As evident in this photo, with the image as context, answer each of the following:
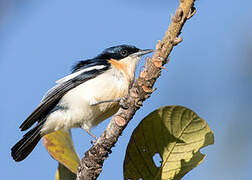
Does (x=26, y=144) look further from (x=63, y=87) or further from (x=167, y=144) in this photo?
(x=167, y=144)

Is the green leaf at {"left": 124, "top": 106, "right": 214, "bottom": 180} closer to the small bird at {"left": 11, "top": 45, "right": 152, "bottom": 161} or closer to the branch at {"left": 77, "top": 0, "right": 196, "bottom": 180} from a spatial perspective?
the branch at {"left": 77, "top": 0, "right": 196, "bottom": 180}

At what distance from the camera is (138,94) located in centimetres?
243

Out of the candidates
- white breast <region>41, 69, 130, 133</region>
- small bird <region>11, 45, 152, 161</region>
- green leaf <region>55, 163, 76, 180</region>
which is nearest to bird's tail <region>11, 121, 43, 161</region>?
small bird <region>11, 45, 152, 161</region>

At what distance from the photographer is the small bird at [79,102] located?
Result: 179 inches

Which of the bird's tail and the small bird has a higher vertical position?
the small bird

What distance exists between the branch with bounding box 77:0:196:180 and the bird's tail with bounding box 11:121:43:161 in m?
1.98

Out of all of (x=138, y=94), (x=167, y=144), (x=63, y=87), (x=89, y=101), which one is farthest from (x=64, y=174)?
(x=63, y=87)

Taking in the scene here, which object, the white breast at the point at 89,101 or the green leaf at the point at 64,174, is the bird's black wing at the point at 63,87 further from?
the green leaf at the point at 64,174

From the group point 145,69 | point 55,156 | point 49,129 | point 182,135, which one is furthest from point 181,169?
point 49,129

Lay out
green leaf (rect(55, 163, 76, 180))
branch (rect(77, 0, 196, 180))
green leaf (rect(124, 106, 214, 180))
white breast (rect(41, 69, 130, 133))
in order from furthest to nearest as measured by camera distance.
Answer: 1. white breast (rect(41, 69, 130, 133))
2. green leaf (rect(55, 163, 76, 180))
3. green leaf (rect(124, 106, 214, 180))
4. branch (rect(77, 0, 196, 180))

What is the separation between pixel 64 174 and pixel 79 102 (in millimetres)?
1556

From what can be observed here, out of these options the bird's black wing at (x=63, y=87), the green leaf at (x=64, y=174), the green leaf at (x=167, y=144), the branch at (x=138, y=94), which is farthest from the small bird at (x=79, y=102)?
the green leaf at (x=167, y=144)

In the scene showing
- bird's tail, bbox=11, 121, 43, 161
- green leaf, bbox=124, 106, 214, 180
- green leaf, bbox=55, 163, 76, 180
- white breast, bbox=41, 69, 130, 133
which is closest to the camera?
green leaf, bbox=124, 106, 214, 180

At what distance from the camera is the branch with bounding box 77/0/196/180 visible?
87.5 inches
